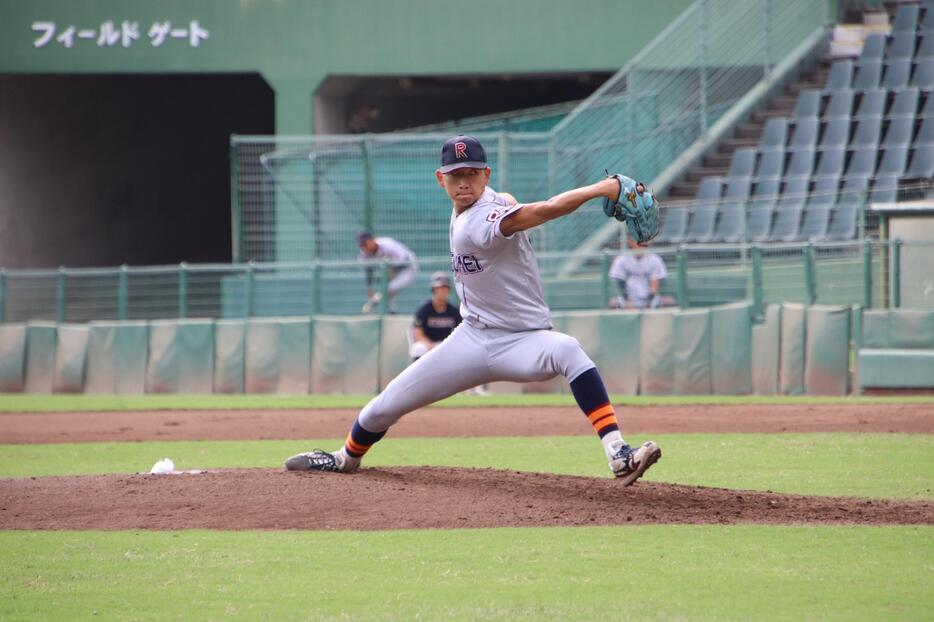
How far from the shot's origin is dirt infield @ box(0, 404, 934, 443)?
11781mm

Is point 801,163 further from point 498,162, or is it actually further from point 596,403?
point 596,403

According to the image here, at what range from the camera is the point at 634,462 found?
21.9ft

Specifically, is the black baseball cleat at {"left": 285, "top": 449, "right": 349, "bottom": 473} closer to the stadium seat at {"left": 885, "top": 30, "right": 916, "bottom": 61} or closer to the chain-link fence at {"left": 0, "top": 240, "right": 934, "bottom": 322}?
the chain-link fence at {"left": 0, "top": 240, "right": 934, "bottom": 322}

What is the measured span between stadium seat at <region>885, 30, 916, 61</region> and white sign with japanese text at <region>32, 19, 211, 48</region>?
12.3 meters

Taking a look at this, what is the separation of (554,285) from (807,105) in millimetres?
6907

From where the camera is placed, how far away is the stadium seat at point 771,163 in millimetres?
20797

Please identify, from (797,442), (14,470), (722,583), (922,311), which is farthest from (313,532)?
(922,311)

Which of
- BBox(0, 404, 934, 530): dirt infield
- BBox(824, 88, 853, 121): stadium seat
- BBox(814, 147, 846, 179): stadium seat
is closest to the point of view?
BBox(0, 404, 934, 530): dirt infield

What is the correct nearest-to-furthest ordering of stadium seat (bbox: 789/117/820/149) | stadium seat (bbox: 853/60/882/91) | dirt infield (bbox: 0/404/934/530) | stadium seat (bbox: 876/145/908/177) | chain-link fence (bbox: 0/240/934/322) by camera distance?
dirt infield (bbox: 0/404/934/530) → chain-link fence (bbox: 0/240/934/322) → stadium seat (bbox: 876/145/908/177) → stadium seat (bbox: 789/117/820/149) → stadium seat (bbox: 853/60/882/91)

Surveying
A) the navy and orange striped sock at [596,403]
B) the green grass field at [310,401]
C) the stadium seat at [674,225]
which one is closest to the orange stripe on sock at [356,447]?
the navy and orange striped sock at [596,403]

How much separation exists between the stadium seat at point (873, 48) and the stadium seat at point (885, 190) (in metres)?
3.64

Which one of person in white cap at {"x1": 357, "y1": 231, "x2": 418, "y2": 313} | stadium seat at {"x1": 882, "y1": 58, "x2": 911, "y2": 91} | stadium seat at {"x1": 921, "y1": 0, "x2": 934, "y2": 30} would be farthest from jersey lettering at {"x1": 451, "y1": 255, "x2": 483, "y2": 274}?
stadium seat at {"x1": 921, "y1": 0, "x2": 934, "y2": 30}

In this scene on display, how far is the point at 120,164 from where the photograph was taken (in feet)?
107

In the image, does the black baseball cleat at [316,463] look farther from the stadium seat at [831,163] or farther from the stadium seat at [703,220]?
the stadium seat at [831,163]
